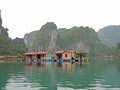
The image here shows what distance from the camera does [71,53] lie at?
6094 cm

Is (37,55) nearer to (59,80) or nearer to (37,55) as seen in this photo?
(37,55)

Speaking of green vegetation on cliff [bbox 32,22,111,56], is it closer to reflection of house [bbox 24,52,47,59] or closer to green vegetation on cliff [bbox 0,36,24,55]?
green vegetation on cliff [bbox 0,36,24,55]

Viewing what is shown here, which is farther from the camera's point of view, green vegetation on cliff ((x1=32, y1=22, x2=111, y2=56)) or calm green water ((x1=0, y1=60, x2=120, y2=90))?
green vegetation on cliff ((x1=32, y1=22, x2=111, y2=56))

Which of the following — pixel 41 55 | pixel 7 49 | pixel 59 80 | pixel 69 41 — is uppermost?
pixel 69 41

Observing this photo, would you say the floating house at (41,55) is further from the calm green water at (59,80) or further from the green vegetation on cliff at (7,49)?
the calm green water at (59,80)

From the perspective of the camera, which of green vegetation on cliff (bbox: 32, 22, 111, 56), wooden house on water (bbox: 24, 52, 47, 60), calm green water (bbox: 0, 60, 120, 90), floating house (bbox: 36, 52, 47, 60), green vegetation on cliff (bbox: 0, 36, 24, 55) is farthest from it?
green vegetation on cliff (bbox: 32, 22, 111, 56)

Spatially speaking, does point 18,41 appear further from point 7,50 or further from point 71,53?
point 71,53

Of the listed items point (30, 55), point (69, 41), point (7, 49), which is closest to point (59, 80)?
point (30, 55)

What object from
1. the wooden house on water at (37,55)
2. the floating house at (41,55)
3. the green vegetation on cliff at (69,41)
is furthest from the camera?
the green vegetation on cliff at (69,41)

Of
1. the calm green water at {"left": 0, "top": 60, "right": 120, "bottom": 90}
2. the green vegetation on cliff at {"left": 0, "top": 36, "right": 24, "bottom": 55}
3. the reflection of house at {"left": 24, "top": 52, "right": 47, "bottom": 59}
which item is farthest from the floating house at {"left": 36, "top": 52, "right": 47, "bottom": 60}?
the calm green water at {"left": 0, "top": 60, "right": 120, "bottom": 90}

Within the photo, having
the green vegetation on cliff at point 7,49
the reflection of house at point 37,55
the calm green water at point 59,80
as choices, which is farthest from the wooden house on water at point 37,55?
the calm green water at point 59,80

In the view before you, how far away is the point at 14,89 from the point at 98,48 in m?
132

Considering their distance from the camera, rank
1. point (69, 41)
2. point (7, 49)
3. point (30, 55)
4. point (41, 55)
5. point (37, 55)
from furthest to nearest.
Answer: point (69, 41) → point (7, 49) → point (30, 55) → point (37, 55) → point (41, 55)

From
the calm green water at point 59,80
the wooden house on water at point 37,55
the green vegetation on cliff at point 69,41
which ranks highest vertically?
the green vegetation on cliff at point 69,41
